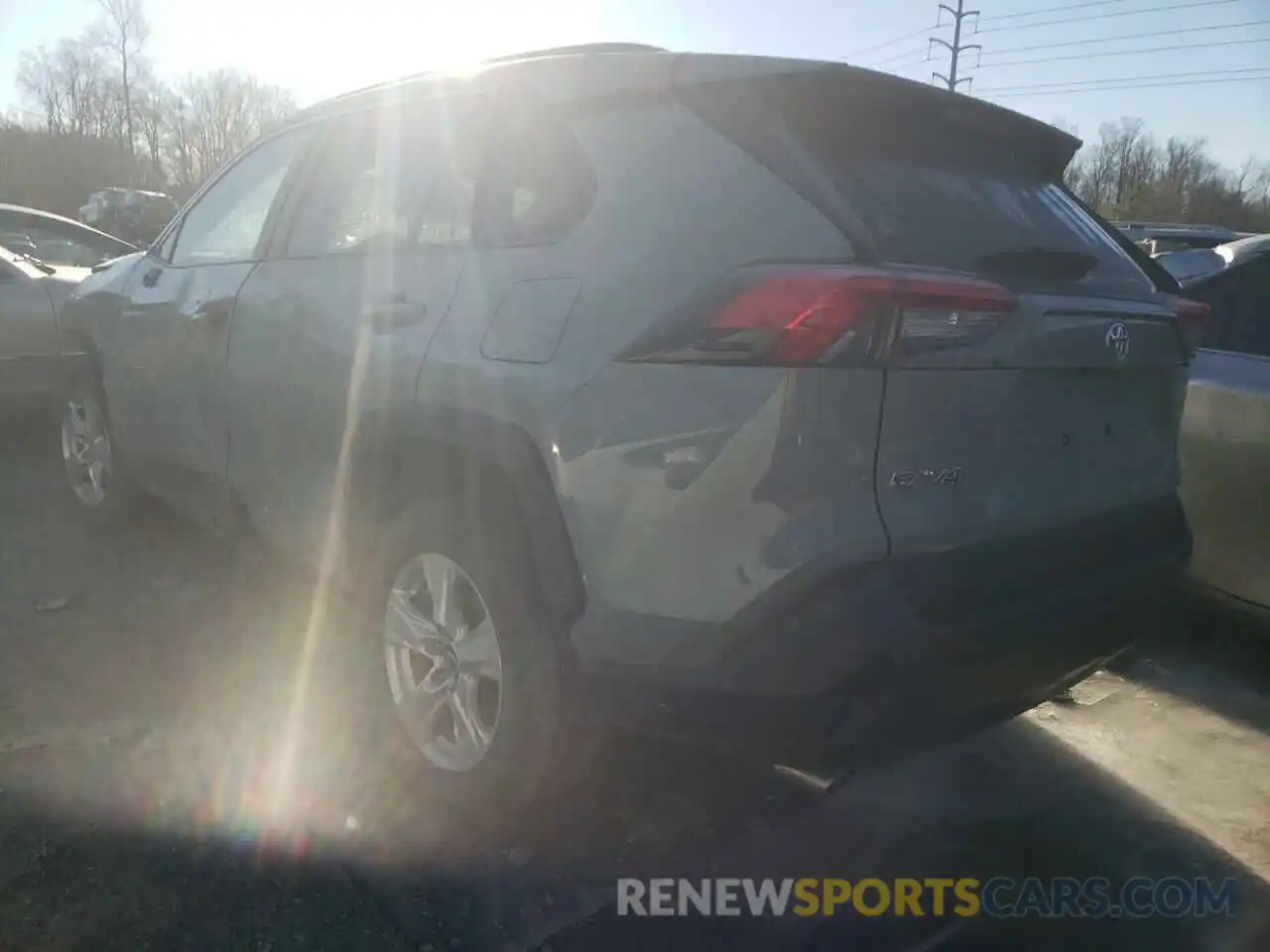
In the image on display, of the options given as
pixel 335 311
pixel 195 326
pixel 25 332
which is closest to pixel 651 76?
pixel 335 311

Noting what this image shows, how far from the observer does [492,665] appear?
2.42 metres

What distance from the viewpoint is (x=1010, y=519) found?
2.05 metres

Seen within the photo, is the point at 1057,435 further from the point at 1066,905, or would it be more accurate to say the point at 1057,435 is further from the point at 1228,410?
the point at 1228,410

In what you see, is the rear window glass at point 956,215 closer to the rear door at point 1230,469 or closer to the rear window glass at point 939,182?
the rear window glass at point 939,182

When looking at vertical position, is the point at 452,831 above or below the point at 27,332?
below

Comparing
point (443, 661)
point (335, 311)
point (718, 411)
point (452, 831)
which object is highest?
point (335, 311)

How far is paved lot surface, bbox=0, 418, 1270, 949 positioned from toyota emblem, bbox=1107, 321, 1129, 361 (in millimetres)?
833

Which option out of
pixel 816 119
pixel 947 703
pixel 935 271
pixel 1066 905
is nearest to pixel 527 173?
pixel 816 119

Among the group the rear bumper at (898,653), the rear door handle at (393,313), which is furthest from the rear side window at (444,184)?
the rear bumper at (898,653)

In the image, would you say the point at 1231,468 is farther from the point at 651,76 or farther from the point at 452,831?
the point at 452,831

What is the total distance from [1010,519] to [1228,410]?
2030 mm

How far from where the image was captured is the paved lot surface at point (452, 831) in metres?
2.26

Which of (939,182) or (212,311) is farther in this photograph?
(212,311)

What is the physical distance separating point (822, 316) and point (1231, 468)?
2.51 metres
